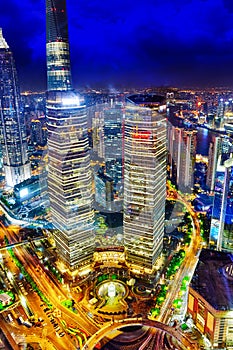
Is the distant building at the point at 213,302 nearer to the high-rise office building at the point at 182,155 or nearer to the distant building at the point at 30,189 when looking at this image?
the high-rise office building at the point at 182,155

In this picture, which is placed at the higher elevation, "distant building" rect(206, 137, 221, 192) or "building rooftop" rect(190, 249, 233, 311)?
"distant building" rect(206, 137, 221, 192)

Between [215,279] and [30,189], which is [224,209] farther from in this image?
[30,189]

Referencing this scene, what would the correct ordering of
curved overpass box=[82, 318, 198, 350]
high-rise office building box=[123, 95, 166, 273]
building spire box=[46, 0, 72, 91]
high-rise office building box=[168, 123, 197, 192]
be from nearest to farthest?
curved overpass box=[82, 318, 198, 350]
high-rise office building box=[123, 95, 166, 273]
building spire box=[46, 0, 72, 91]
high-rise office building box=[168, 123, 197, 192]

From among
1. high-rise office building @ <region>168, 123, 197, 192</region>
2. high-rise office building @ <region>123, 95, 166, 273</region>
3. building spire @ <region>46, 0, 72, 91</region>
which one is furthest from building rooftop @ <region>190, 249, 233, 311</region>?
building spire @ <region>46, 0, 72, 91</region>

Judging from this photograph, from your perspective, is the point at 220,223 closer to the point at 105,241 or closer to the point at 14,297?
the point at 105,241

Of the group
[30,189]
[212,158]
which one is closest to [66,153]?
[30,189]

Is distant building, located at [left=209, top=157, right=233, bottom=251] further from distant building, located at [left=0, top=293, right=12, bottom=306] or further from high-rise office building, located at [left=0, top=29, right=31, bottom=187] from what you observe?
high-rise office building, located at [left=0, top=29, right=31, bottom=187]

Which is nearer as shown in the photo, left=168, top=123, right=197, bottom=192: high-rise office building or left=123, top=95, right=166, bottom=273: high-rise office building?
left=123, top=95, right=166, bottom=273: high-rise office building
